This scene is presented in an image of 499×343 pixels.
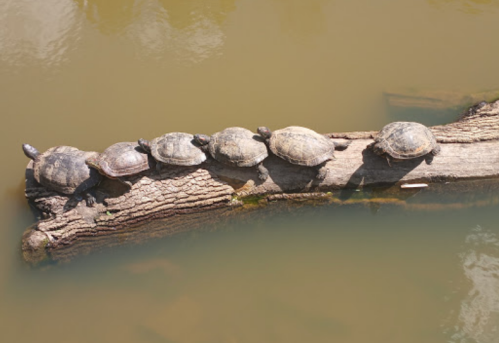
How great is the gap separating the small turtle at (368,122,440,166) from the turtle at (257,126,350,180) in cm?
75

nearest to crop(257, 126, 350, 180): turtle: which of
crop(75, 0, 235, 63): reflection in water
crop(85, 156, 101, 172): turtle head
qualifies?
crop(85, 156, 101, 172): turtle head

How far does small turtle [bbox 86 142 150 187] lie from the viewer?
570 centimetres

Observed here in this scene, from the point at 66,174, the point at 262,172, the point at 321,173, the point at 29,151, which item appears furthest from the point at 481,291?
the point at 29,151

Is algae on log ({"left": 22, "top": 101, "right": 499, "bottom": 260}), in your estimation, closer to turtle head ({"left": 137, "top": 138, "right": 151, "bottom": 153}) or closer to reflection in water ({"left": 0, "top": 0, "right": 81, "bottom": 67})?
turtle head ({"left": 137, "top": 138, "right": 151, "bottom": 153})

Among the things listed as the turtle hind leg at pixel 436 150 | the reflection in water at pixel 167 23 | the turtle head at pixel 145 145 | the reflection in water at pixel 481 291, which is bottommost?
the reflection in water at pixel 481 291

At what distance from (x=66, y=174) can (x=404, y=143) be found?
5.01 meters

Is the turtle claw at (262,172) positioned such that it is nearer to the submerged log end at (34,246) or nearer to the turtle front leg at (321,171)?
the turtle front leg at (321,171)

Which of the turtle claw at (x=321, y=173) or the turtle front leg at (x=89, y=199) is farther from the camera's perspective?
the turtle claw at (x=321, y=173)

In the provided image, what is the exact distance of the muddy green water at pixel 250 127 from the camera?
18.5 feet

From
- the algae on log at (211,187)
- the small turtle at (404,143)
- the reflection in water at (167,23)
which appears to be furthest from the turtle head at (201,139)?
the reflection in water at (167,23)

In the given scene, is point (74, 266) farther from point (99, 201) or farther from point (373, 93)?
point (373, 93)

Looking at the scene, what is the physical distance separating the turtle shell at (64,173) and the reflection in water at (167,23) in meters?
3.48

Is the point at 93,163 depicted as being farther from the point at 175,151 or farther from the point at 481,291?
the point at 481,291

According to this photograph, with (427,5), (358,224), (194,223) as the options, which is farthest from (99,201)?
(427,5)
